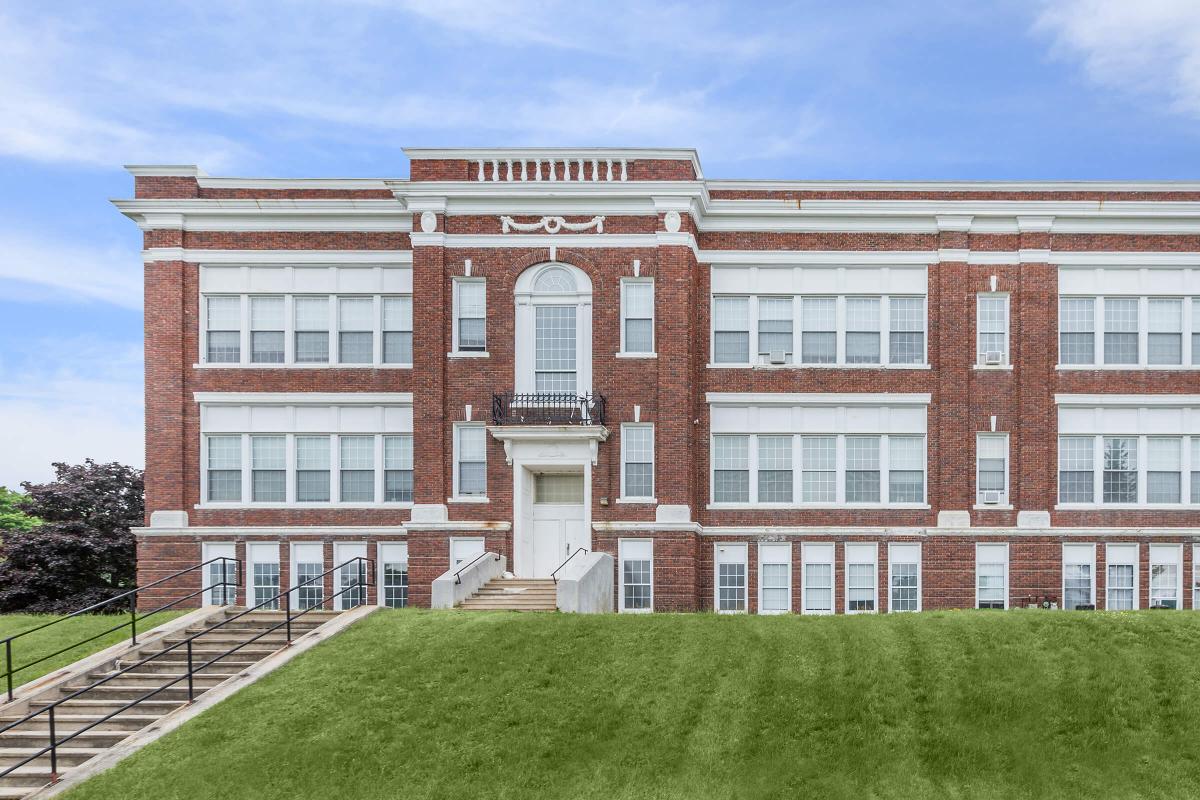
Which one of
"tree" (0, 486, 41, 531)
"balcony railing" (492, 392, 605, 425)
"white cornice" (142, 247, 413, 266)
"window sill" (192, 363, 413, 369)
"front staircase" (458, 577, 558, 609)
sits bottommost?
"tree" (0, 486, 41, 531)

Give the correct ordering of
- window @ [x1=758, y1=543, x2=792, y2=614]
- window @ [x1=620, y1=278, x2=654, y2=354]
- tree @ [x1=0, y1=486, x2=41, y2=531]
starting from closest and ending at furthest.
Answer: window @ [x1=620, y1=278, x2=654, y2=354] < window @ [x1=758, y1=543, x2=792, y2=614] < tree @ [x1=0, y1=486, x2=41, y2=531]

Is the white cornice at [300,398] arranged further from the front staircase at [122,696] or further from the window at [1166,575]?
the window at [1166,575]

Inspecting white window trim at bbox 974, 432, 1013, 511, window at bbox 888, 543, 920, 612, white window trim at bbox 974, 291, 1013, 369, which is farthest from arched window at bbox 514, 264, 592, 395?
white window trim at bbox 974, 432, 1013, 511

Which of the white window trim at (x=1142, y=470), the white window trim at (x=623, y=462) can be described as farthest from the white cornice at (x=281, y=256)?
the white window trim at (x=1142, y=470)

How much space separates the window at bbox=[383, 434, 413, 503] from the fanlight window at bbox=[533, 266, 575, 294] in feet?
17.7

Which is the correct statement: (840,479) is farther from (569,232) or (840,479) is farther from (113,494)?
(113,494)

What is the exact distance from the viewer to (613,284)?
30.3 m

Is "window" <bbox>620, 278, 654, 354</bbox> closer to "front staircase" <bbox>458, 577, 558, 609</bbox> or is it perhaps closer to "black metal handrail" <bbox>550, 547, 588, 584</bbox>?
"black metal handrail" <bbox>550, 547, 588, 584</bbox>

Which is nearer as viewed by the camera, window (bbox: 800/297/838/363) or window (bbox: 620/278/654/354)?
window (bbox: 620/278/654/354)

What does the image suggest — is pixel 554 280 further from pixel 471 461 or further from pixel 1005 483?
pixel 1005 483

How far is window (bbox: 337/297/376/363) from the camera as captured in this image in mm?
32281

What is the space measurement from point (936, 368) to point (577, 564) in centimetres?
1125

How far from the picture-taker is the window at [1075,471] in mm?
31984

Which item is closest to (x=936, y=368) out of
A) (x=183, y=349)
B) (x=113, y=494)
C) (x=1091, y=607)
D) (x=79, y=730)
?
(x=1091, y=607)
